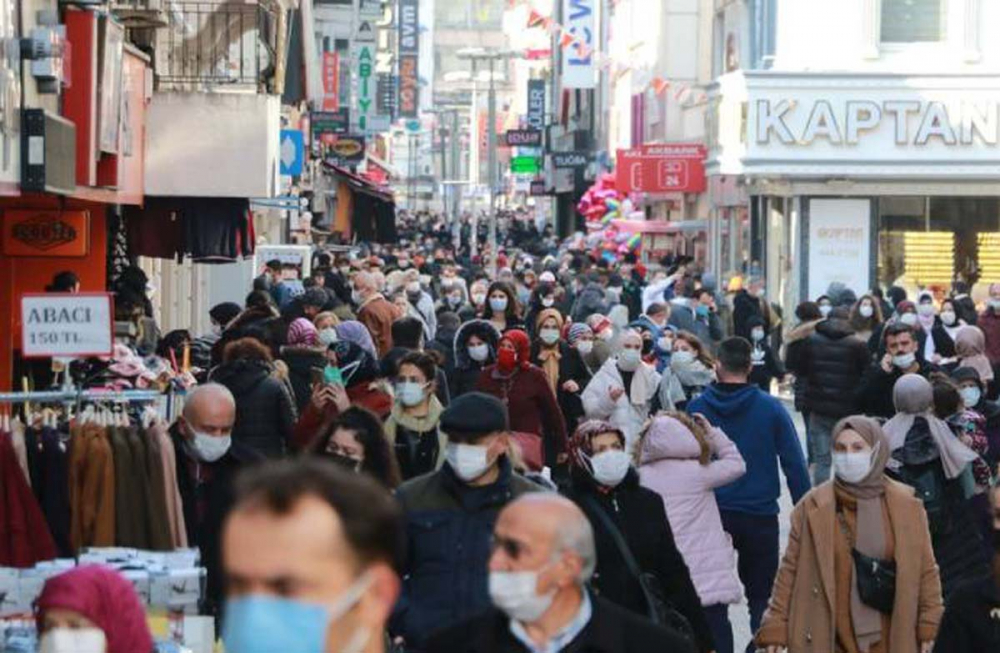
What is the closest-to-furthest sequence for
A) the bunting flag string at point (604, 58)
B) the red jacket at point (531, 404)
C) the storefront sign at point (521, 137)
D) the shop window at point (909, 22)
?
the red jacket at point (531, 404), the shop window at point (909, 22), the bunting flag string at point (604, 58), the storefront sign at point (521, 137)

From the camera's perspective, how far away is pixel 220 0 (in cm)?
2220

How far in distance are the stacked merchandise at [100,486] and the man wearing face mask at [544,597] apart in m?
4.99

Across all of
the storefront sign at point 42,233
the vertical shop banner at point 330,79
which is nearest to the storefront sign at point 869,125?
the storefront sign at point 42,233

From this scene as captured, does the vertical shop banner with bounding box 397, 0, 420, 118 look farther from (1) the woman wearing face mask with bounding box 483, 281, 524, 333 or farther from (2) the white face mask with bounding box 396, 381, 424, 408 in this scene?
(2) the white face mask with bounding box 396, 381, 424, 408

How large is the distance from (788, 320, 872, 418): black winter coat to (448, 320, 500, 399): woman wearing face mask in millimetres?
2335

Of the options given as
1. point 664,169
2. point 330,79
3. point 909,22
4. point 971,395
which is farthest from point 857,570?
point 330,79

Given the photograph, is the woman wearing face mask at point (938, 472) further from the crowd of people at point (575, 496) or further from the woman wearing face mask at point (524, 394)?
the woman wearing face mask at point (524, 394)

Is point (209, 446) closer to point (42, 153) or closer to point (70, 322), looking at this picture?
point (70, 322)

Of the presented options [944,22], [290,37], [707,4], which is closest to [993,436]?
[290,37]

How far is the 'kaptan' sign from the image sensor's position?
3769cm

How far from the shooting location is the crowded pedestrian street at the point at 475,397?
5867 mm

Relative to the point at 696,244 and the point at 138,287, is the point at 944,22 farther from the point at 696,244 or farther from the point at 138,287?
the point at 138,287

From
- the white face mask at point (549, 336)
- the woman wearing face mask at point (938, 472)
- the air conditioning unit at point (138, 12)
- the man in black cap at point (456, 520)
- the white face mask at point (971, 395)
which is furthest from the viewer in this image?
the air conditioning unit at point (138, 12)

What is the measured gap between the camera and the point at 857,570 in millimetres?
9727
